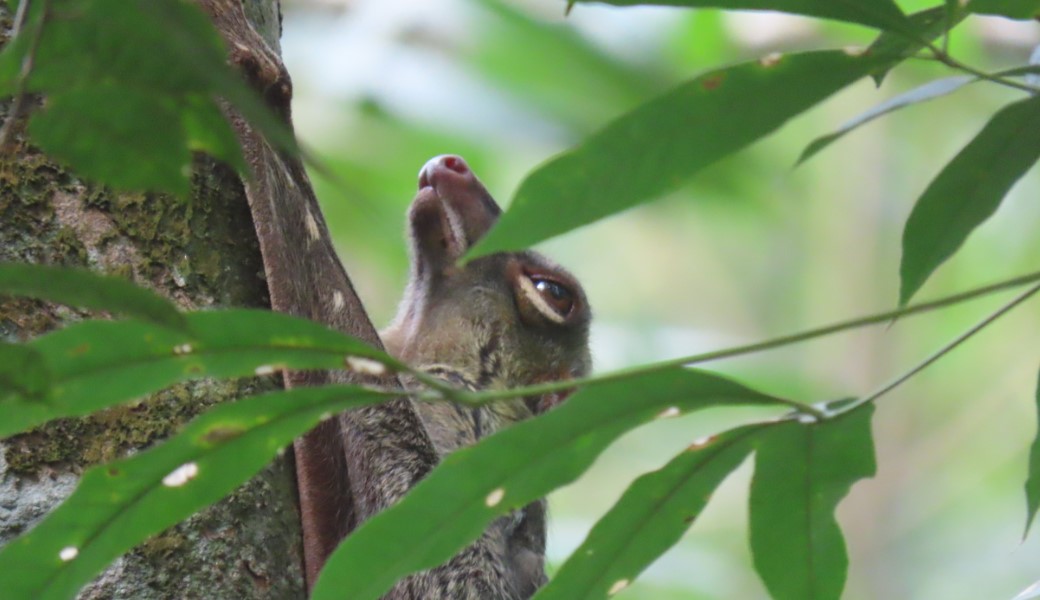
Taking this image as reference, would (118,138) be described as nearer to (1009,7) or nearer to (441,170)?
(1009,7)

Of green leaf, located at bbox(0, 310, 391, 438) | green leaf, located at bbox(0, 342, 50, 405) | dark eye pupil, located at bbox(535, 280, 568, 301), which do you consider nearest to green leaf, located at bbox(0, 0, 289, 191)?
green leaf, located at bbox(0, 342, 50, 405)

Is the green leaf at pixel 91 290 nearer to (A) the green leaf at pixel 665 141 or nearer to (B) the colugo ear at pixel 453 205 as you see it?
(A) the green leaf at pixel 665 141

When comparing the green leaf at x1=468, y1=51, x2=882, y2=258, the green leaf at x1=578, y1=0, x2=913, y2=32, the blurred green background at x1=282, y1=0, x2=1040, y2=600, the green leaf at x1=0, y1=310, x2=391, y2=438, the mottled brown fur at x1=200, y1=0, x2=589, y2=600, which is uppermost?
the blurred green background at x1=282, y1=0, x2=1040, y2=600

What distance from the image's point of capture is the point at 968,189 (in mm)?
2152

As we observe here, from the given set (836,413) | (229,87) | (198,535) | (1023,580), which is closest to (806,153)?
(836,413)

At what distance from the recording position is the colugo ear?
439 cm

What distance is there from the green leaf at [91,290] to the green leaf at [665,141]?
0.54 meters

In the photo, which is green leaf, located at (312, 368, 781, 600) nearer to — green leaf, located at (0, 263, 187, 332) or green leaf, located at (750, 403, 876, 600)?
green leaf, located at (750, 403, 876, 600)

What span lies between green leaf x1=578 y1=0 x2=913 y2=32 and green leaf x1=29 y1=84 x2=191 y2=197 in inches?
33.2

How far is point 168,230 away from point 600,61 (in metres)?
6.82

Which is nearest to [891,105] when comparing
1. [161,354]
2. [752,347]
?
[752,347]

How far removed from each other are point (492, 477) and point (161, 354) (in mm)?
527

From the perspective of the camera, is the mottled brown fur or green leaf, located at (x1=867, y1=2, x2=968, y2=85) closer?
green leaf, located at (x1=867, y1=2, x2=968, y2=85)

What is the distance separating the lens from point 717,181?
386 inches
